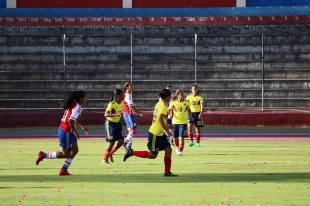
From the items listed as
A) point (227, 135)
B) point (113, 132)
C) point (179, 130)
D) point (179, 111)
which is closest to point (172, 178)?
point (113, 132)

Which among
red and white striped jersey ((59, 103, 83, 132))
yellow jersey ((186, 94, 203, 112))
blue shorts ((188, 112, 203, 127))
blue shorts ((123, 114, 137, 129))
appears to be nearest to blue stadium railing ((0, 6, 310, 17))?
yellow jersey ((186, 94, 203, 112))

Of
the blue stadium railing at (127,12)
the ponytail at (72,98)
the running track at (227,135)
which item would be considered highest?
the blue stadium railing at (127,12)

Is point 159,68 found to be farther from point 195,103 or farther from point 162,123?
point 162,123

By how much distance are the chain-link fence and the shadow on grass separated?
19132mm

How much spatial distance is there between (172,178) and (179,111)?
24.1 ft

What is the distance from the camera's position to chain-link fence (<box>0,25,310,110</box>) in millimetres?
37688

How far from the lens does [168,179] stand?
1702cm

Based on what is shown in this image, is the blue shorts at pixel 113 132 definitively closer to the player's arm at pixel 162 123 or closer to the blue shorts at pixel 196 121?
the player's arm at pixel 162 123

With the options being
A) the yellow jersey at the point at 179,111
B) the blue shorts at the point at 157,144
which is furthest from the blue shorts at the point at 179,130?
the blue shorts at the point at 157,144

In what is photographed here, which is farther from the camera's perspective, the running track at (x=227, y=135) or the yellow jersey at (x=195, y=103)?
the running track at (x=227, y=135)

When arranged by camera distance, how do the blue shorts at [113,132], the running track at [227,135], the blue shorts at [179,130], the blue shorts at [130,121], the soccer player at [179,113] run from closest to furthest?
the blue shorts at [113,132]
the blue shorts at [179,130]
the soccer player at [179,113]
the blue shorts at [130,121]
the running track at [227,135]

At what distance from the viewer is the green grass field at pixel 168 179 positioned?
13.9 metres

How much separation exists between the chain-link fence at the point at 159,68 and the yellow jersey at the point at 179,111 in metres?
12.7

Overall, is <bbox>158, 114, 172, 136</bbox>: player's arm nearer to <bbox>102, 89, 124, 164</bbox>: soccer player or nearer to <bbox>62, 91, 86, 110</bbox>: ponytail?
<bbox>62, 91, 86, 110</bbox>: ponytail
